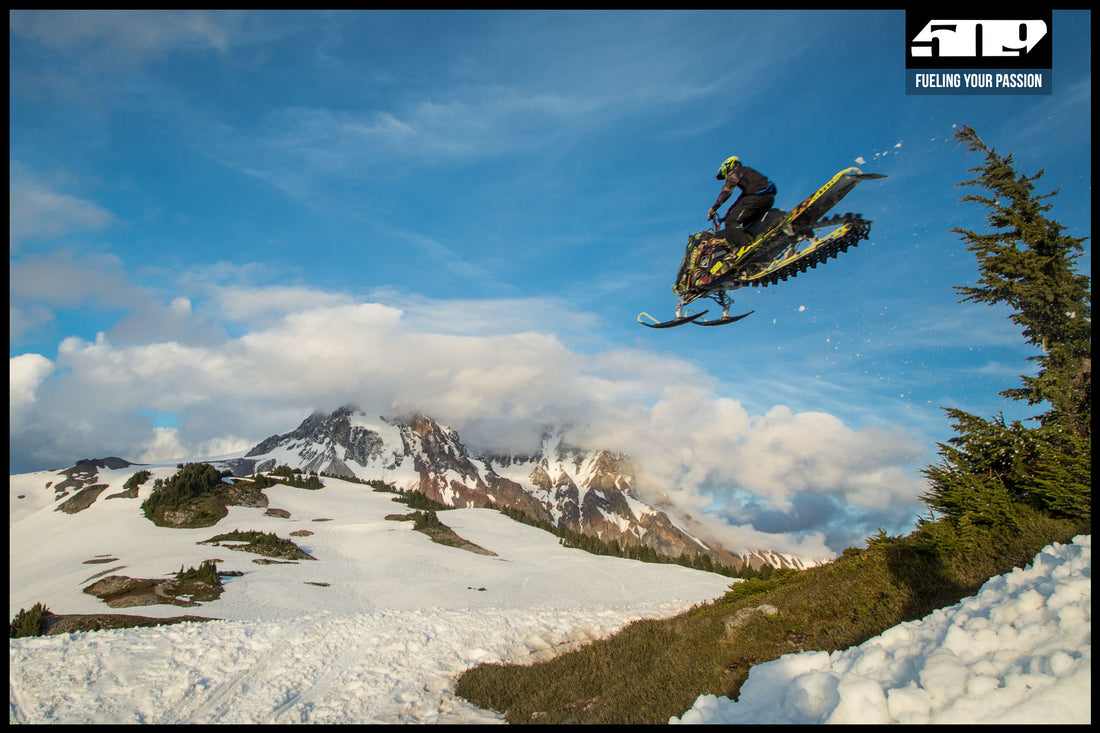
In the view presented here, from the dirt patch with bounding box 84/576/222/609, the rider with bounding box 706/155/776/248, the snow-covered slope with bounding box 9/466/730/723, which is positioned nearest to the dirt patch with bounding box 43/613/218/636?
the snow-covered slope with bounding box 9/466/730/723

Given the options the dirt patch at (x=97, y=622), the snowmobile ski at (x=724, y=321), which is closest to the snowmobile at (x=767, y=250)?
the snowmobile ski at (x=724, y=321)

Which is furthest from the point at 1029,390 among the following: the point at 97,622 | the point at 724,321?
the point at 97,622

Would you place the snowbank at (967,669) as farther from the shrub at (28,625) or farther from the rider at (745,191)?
the shrub at (28,625)

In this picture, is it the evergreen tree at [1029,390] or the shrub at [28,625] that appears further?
the shrub at [28,625]

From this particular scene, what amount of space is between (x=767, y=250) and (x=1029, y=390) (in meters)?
11.1

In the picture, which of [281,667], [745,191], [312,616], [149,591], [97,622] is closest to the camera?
[745,191]

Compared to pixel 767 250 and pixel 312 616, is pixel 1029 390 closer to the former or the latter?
pixel 767 250

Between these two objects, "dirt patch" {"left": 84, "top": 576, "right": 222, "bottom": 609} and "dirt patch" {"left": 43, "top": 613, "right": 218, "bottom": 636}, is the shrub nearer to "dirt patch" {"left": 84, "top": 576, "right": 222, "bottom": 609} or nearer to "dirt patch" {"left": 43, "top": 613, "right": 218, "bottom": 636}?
"dirt patch" {"left": 43, "top": 613, "right": 218, "bottom": 636}

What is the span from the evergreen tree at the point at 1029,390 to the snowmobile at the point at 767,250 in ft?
16.9

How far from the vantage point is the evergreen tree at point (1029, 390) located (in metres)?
10.0

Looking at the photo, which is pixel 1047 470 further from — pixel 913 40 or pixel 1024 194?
pixel 1024 194

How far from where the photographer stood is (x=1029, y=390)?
16203mm

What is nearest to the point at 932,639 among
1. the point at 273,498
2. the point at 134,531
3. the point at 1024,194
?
the point at 1024,194

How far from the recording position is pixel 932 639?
280 inches
